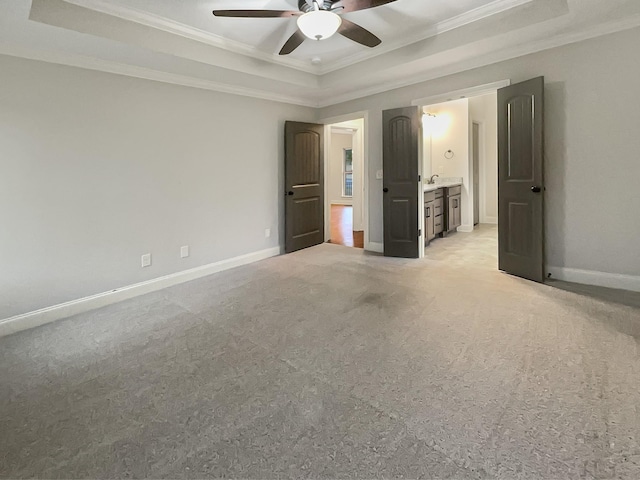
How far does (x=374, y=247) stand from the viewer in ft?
19.3

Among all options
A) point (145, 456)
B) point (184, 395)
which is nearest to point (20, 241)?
point (184, 395)

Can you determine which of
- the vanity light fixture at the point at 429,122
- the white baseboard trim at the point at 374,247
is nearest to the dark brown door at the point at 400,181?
the white baseboard trim at the point at 374,247

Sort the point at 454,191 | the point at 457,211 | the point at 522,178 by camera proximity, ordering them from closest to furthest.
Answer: the point at 522,178 < the point at 454,191 < the point at 457,211

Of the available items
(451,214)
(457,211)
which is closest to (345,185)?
(457,211)

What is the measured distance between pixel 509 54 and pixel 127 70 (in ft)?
13.3

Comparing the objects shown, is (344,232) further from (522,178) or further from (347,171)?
(347,171)

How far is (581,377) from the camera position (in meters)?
2.15

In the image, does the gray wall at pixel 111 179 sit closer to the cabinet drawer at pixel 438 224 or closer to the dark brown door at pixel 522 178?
the cabinet drawer at pixel 438 224

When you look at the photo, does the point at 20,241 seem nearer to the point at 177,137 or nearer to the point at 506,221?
the point at 177,137

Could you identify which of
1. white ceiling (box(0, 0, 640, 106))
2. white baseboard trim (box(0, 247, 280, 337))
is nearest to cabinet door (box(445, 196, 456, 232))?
white ceiling (box(0, 0, 640, 106))

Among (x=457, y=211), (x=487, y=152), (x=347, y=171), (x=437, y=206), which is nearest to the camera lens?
(x=437, y=206)

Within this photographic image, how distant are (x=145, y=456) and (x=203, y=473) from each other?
11.9 inches

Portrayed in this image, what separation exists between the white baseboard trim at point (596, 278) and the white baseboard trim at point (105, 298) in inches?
150

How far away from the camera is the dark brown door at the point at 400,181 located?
514cm
